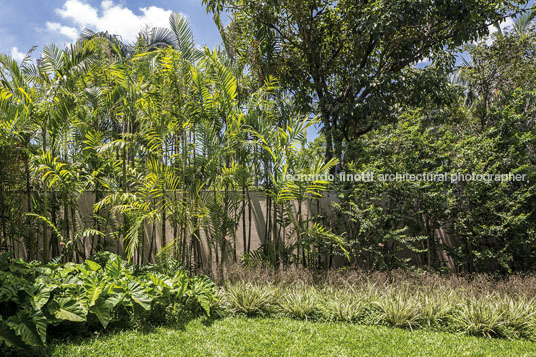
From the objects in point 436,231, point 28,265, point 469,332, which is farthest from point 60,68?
point 436,231

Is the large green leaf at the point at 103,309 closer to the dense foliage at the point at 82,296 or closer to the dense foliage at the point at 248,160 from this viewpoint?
the dense foliage at the point at 82,296

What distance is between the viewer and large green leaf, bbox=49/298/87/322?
3.26 meters

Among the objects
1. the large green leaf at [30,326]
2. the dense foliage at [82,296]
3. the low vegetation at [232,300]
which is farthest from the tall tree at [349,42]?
the large green leaf at [30,326]

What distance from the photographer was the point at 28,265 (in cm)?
383

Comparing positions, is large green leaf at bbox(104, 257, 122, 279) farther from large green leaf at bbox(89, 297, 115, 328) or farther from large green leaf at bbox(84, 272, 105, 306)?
large green leaf at bbox(89, 297, 115, 328)

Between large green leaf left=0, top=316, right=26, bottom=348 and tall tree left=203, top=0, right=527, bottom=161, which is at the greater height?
tall tree left=203, top=0, right=527, bottom=161

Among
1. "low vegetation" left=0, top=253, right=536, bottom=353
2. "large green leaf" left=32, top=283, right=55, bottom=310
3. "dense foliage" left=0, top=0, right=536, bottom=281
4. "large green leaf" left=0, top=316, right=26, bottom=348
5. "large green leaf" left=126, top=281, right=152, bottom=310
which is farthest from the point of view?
"dense foliage" left=0, top=0, right=536, bottom=281

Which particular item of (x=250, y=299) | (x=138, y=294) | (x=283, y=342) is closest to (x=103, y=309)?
(x=138, y=294)

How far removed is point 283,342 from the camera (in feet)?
11.4

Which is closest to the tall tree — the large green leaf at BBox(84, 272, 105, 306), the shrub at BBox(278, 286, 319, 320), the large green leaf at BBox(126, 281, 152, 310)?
the shrub at BBox(278, 286, 319, 320)

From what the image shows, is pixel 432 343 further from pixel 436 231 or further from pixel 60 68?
pixel 60 68

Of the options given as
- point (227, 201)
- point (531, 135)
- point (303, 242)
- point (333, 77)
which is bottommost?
point (303, 242)

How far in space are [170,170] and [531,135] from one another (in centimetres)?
597

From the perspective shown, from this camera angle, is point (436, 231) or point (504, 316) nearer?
point (504, 316)
